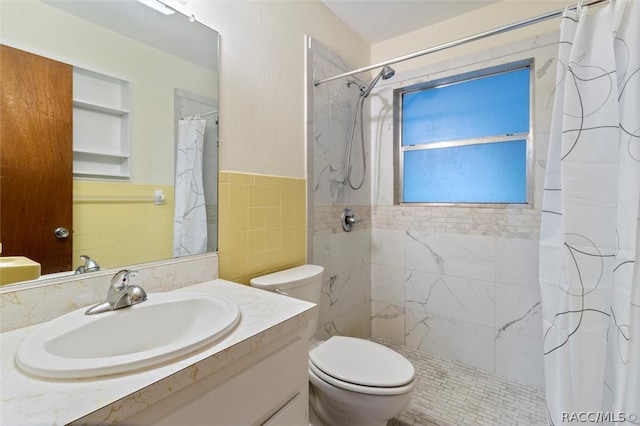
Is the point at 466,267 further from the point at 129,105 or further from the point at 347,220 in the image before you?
the point at 129,105

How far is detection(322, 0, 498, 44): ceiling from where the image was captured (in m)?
1.78

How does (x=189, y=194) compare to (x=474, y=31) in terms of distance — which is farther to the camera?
(x=474, y=31)

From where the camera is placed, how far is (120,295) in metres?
0.84

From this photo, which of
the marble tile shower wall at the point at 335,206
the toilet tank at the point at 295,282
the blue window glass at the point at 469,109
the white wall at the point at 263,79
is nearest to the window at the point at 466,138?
the blue window glass at the point at 469,109

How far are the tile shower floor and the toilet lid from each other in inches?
17.1

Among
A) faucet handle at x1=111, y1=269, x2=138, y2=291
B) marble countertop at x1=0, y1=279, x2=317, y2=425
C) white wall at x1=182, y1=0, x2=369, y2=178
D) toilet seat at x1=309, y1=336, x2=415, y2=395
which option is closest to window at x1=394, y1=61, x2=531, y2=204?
white wall at x1=182, y1=0, x2=369, y2=178

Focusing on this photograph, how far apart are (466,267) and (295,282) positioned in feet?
4.08

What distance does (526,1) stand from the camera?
1.68m

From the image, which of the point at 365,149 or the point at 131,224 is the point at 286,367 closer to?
the point at 131,224

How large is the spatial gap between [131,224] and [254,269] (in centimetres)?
56

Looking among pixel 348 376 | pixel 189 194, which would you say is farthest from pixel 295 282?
pixel 189 194

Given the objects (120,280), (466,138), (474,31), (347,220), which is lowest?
(120,280)

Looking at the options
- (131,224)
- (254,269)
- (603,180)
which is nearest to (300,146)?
(254,269)

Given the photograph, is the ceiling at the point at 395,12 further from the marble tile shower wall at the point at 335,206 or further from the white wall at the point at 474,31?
the marble tile shower wall at the point at 335,206
